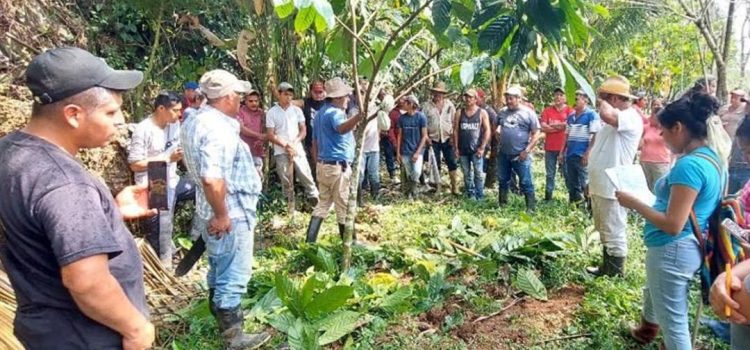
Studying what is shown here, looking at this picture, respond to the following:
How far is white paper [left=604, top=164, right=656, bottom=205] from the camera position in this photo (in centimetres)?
295

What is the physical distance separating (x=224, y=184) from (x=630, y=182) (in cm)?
227

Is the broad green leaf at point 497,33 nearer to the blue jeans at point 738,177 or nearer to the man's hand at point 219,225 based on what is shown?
the man's hand at point 219,225

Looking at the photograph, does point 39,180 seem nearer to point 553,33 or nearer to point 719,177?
point 553,33

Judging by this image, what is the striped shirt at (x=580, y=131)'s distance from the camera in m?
6.81

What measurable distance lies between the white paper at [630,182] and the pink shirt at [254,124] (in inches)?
188

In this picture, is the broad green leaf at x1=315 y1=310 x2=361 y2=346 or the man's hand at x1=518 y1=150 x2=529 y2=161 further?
the man's hand at x1=518 y1=150 x2=529 y2=161

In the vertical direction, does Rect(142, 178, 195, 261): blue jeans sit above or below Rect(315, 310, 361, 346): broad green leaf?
above

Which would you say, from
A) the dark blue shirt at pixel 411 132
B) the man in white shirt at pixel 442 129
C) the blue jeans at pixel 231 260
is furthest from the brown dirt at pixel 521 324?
the man in white shirt at pixel 442 129

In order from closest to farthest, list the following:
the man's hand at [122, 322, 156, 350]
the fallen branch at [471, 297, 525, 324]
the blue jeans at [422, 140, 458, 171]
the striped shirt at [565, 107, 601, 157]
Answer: the man's hand at [122, 322, 156, 350]
the fallen branch at [471, 297, 525, 324]
the striped shirt at [565, 107, 601, 157]
the blue jeans at [422, 140, 458, 171]

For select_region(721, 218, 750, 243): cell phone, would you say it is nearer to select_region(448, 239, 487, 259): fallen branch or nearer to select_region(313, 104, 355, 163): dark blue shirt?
select_region(448, 239, 487, 259): fallen branch

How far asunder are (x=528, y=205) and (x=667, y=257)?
4545mm

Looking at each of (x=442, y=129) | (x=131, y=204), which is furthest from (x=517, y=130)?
(x=131, y=204)

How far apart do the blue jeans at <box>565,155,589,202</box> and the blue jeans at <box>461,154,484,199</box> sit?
1242 millimetres

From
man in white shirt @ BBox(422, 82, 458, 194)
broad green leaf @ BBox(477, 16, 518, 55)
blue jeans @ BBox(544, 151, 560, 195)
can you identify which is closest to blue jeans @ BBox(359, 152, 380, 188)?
man in white shirt @ BBox(422, 82, 458, 194)
